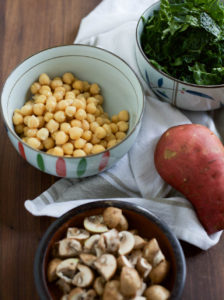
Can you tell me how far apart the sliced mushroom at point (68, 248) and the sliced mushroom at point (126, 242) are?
0.30 ft

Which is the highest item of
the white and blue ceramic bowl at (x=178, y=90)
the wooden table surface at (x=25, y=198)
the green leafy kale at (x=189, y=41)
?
the green leafy kale at (x=189, y=41)

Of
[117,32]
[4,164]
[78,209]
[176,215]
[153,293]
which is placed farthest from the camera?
Result: [117,32]

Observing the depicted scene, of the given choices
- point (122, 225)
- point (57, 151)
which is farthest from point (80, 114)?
point (122, 225)

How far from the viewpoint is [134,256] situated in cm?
94

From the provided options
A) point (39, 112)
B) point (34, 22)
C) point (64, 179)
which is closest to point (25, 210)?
point (64, 179)

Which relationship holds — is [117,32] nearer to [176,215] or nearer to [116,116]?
[116,116]

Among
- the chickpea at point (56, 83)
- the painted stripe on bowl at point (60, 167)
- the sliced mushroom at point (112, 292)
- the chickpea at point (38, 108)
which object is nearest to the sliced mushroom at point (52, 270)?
the sliced mushroom at point (112, 292)

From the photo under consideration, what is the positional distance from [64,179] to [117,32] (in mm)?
543

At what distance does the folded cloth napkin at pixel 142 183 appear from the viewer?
109 centimetres

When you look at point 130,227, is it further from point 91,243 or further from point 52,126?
point 52,126

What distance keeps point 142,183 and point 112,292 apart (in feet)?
1.25

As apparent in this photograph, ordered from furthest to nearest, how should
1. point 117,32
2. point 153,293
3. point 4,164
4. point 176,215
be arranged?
point 117,32, point 4,164, point 176,215, point 153,293

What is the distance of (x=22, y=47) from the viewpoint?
4.70ft

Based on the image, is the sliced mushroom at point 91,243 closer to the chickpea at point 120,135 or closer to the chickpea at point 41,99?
the chickpea at point 120,135
